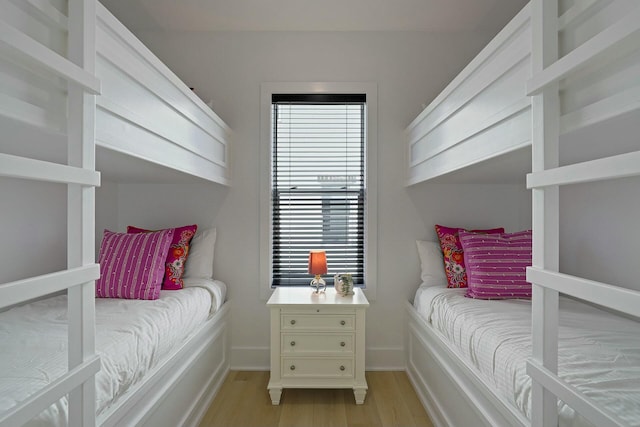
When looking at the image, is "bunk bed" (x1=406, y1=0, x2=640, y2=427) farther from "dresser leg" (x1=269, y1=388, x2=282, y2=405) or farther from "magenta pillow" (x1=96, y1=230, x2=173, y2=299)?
"magenta pillow" (x1=96, y1=230, x2=173, y2=299)

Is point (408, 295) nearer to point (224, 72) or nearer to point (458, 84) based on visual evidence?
point (458, 84)

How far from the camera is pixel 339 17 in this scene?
255 centimetres

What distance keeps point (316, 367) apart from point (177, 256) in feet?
Answer: 3.79

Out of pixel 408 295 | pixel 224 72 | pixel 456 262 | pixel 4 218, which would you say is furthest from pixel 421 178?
pixel 4 218

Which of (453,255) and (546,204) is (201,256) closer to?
(453,255)

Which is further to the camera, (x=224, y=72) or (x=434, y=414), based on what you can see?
(x=224, y=72)

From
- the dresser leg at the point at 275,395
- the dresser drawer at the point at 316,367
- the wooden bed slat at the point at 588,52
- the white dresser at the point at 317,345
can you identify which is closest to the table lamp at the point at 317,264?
the white dresser at the point at 317,345

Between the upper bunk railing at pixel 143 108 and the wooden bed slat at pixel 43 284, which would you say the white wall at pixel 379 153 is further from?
the wooden bed slat at pixel 43 284

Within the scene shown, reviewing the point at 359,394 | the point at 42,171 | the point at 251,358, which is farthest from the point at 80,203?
the point at 251,358

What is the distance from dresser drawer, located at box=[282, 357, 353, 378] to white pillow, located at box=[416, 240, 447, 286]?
0.86 meters

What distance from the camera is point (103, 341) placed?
4.24 ft

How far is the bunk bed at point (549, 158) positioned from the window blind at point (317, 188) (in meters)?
1.00

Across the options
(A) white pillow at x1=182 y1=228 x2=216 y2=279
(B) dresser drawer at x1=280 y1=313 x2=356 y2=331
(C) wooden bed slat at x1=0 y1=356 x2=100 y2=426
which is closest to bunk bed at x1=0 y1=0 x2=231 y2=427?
(C) wooden bed slat at x1=0 y1=356 x2=100 y2=426

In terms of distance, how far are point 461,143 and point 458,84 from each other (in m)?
0.28
